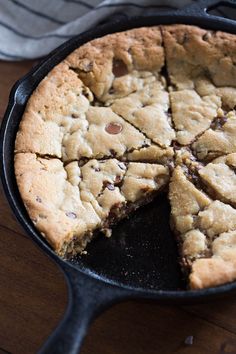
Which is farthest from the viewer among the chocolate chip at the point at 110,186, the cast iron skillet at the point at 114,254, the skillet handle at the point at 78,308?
the chocolate chip at the point at 110,186

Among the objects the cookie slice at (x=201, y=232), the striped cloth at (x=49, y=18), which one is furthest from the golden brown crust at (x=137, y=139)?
the striped cloth at (x=49, y=18)

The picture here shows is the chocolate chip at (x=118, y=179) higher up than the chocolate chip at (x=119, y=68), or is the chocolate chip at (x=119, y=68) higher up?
the chocolate chip at (x=119, y=68)

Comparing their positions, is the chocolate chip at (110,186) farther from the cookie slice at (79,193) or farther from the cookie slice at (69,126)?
the cookie slice at (69,126)

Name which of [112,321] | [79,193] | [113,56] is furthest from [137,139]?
[112,321]

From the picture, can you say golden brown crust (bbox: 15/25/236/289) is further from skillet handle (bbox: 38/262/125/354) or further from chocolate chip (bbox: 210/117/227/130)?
skillet handle (bbox: 38/262/125/354)

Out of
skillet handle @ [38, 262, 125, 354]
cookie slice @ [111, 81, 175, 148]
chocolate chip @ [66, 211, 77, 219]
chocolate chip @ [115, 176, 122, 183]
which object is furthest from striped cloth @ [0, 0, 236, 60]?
skillet handle @ [38, 262, 125, 354]
